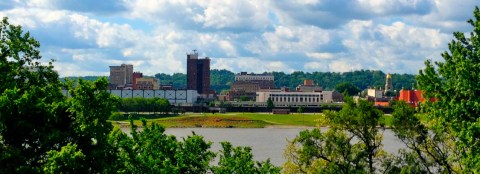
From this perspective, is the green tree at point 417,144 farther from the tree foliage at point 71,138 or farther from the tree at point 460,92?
the tree foliage at point 71,138

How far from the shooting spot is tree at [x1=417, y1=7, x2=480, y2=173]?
18.0 metres

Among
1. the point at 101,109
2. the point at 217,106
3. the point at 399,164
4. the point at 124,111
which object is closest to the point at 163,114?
the point at 124,111

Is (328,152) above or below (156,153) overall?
below

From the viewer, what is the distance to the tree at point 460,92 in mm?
17956

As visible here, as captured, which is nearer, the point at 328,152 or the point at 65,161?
the point at 65,161

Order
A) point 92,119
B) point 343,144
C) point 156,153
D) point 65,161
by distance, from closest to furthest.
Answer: point 65,161 → point 92,119 → point 156,153 → point 343,144

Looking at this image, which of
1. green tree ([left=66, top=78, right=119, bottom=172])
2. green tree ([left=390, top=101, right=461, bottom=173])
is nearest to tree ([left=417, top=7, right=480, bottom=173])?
green tree ([left=390, top=101, right=461, bottom=173])

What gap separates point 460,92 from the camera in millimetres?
19094

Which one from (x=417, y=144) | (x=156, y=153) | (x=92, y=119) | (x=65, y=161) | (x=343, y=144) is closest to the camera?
(x=65, y=161)

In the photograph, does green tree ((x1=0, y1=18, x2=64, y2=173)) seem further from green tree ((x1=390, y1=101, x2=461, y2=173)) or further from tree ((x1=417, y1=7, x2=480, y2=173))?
green tree ((x1=390, y1=101, x2=461, y2=173))

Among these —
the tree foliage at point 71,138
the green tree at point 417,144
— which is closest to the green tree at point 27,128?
the tree foliage at point 71,138

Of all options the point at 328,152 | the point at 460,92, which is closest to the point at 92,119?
the point at 460,92

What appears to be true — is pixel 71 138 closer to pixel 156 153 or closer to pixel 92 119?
pixel 92 119

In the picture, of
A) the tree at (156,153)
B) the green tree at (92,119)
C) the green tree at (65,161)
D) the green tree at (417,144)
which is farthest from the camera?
the green tree at (417,144)
